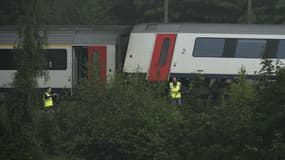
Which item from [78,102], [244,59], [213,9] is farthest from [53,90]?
[213,9]

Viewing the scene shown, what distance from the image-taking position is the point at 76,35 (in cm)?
2794

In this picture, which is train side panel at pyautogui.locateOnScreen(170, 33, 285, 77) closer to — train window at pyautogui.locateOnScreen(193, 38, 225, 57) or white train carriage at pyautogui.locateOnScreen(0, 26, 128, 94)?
train window at pyautogui.locateOnScreen(193, 38, 225, 57)

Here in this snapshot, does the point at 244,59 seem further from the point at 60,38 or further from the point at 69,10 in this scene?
the point at 69,10

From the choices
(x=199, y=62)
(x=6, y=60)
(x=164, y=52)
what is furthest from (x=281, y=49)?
(x=6, y=60)

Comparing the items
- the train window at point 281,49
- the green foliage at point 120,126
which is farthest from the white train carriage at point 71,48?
the green foliage at point 120,126

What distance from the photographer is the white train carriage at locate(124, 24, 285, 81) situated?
84.7ft

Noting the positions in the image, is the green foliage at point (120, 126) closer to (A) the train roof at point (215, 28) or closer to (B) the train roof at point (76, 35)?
(A) the train roof at point (215, 28)

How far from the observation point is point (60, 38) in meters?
28.0

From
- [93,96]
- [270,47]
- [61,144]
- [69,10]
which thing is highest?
[69,10]

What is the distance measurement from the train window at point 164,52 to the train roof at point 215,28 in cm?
49

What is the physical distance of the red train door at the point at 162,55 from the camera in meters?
26.3

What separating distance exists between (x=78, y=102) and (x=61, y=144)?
2.00 m

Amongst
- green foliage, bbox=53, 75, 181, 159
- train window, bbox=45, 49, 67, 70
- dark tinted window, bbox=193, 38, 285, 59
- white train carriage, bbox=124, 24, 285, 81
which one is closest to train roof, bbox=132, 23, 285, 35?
white train carriage, bbox=124, 24, 285, 81

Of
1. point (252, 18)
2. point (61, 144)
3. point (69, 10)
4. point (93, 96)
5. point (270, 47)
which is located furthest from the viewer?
point (69, 10)
